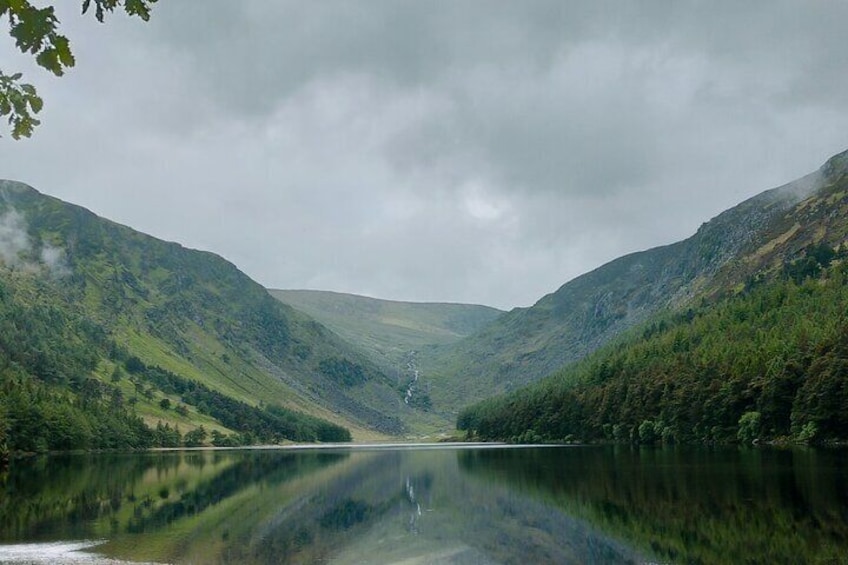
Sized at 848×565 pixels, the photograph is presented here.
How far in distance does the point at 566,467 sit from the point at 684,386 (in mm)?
66744

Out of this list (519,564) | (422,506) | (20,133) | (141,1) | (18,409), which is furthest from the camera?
(18,409)

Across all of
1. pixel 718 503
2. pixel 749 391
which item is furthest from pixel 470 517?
pixel 749 391

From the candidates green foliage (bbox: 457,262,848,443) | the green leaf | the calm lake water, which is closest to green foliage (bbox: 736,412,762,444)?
green foliage (bbox: 457,262,848,443)

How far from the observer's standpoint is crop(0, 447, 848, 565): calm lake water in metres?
43.2

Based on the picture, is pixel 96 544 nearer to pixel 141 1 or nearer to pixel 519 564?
pixel 519 564

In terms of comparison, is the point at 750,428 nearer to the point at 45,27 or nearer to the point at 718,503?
the point at 718,503

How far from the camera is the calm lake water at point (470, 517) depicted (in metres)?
43.2

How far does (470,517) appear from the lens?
62.8 metres

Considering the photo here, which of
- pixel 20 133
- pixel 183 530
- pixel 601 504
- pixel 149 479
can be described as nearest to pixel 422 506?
pixel 601 504

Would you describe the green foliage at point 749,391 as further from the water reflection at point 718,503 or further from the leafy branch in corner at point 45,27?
the leafy branch in corner at point 45,27

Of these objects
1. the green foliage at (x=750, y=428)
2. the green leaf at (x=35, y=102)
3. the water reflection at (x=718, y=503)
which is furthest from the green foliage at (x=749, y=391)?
the green leaf at (x=35, y=102)

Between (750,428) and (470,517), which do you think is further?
(750,428)

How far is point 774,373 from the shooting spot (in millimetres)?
131250

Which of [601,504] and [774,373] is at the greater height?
[774,373]
